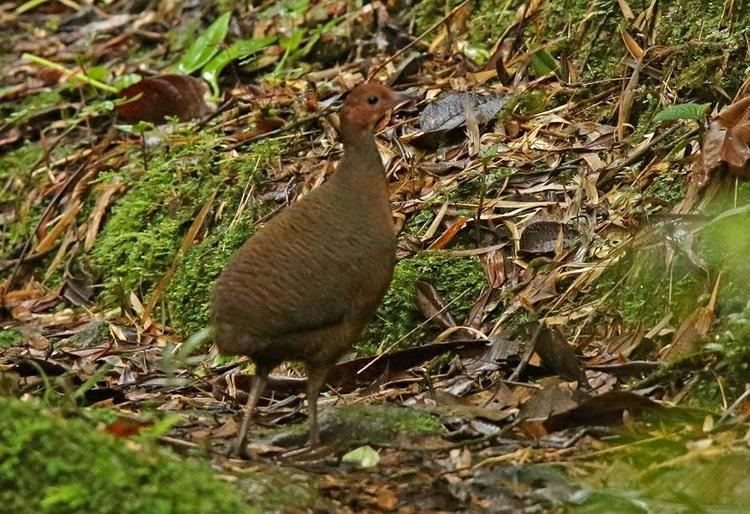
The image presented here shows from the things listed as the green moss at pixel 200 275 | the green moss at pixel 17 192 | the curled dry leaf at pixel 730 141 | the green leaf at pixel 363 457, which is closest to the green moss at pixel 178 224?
the green moss at pixel 200 275

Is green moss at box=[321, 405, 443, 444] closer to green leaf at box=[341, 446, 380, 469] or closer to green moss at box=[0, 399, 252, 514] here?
green leaf at box=[341, 446, 380, 469]

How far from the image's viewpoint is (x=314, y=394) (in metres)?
4.83

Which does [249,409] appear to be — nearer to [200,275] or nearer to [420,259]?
[420,259]

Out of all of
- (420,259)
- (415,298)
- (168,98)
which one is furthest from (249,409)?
(168,98)

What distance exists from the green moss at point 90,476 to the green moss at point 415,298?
2.48 m

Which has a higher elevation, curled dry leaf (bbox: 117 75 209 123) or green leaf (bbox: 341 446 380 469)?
curled dry leaf (bbox: 117 75 209 123)

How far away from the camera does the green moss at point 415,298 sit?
607 centimetres

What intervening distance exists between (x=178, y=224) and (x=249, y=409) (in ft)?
9.53

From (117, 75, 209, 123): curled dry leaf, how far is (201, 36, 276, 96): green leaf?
0.19 m

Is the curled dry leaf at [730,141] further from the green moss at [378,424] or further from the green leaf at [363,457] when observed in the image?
the green leaf at [363,457]

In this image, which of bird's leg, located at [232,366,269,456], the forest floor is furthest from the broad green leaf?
bird's leg, located at [232,366,269,456]

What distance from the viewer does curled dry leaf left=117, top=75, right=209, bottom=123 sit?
8.30 m

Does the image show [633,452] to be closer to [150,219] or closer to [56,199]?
[150,219]

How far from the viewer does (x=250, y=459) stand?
446cm
